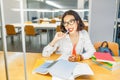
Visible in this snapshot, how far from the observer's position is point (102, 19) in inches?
108

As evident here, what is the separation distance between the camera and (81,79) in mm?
1085

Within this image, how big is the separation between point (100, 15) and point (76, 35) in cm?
116

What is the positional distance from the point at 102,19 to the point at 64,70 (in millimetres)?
1879

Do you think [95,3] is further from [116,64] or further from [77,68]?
[77,68]

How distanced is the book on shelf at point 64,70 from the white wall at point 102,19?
1.71 m

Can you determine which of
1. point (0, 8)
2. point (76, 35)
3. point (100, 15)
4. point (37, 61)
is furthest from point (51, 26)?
point (0, 8)

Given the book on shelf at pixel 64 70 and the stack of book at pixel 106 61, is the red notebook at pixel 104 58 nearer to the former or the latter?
the stack of book at pixel 106 61

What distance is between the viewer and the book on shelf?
41.2 inches

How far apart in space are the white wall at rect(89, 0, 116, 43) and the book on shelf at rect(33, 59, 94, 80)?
5.61 feet

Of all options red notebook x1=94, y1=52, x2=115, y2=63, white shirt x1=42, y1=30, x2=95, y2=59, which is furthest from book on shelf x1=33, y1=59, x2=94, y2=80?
white shirt x1=42, y1=30, x2=95, y2=59

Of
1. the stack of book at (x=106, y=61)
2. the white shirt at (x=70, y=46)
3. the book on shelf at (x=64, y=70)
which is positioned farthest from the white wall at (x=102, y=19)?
the book on shelf at (x=64, y=70)

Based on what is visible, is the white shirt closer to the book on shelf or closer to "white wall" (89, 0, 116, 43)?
the book on shelf

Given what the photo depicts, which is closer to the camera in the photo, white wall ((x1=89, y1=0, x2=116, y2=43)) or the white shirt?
the white shirt

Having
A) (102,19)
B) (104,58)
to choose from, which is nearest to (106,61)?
(104,58)
